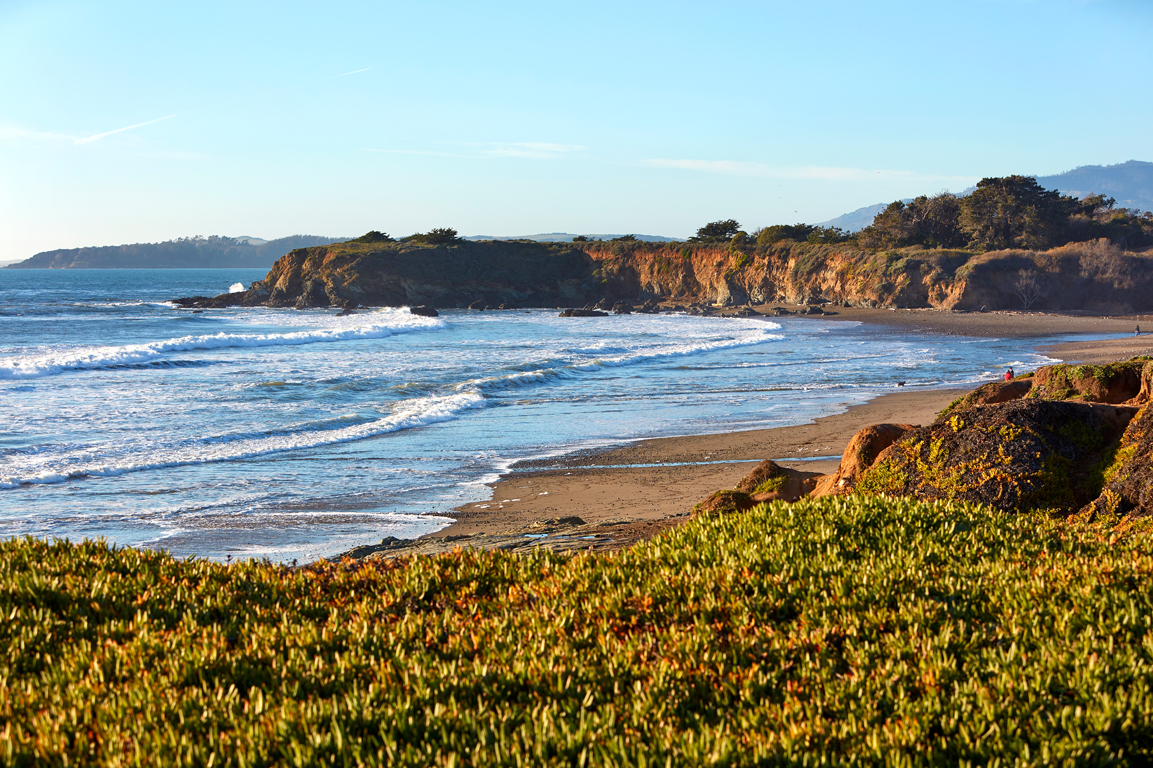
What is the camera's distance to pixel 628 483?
1321cm

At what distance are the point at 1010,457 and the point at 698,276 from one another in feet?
248

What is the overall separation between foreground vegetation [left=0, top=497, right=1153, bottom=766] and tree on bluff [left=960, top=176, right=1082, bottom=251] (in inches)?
2856

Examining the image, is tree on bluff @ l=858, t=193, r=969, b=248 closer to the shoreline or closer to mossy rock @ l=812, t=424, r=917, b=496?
the shoreline

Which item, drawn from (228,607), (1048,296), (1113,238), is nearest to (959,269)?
(1048,296)

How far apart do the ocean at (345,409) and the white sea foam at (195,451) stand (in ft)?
0.22

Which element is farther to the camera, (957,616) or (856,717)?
(957,616)

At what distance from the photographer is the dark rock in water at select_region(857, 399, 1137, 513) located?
6.62 metres

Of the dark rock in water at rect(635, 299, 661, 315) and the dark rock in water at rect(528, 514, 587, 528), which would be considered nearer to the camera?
the dark rock in water at rect(528, 514, 587, 528)

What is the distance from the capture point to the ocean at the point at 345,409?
38.5ft

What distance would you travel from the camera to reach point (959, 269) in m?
61.7

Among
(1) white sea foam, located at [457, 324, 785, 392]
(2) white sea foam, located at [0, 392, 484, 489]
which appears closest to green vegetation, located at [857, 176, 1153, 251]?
(1) white sea foam, located at [457, 324, 785, 392]

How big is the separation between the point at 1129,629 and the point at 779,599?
5.17 ft

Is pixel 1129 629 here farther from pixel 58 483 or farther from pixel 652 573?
pixel 58 483

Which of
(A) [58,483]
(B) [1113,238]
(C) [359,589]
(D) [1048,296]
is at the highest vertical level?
(B) [1113,238]
